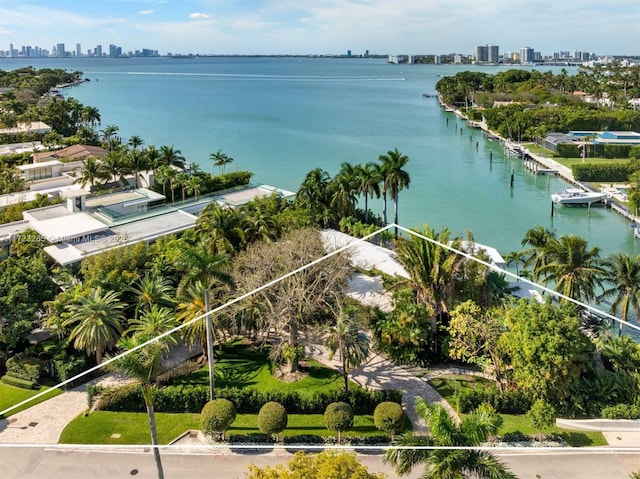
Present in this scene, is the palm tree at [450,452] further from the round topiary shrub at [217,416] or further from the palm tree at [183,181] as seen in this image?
the palm tree at [183,181]

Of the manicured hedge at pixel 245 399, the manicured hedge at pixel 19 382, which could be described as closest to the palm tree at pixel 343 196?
the manicured hedge at pixel 245 399

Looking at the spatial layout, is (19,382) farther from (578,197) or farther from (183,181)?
(578,197)

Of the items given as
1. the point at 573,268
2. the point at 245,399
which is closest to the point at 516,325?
the point at 573,268

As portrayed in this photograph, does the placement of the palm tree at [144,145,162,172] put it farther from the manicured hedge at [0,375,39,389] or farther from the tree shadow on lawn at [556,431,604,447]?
the tree shadow on lawn at [556,431,604,447]

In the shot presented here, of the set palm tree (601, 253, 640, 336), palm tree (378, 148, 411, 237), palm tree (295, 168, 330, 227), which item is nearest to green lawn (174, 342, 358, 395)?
palm tree (601, 253, 640, 336)

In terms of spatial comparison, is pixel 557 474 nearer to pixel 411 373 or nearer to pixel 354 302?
pixel 411 373

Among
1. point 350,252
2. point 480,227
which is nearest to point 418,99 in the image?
point 480,227
